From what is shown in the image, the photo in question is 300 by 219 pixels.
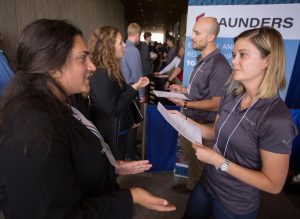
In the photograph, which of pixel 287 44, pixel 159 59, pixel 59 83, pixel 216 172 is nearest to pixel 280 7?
pixel 287 44

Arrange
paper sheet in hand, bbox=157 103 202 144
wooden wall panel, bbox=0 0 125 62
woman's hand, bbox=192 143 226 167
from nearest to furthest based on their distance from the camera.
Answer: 1. woman's hand, bbox=192 143 226 167
2. paper sheet in hand, bbox=157 103 202 144
3. wooden wall panel, bbox=0 0 125 62

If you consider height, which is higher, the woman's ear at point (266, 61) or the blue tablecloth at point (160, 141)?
the woman's ear at point (266, 61)

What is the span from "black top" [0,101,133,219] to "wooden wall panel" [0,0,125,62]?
888mm

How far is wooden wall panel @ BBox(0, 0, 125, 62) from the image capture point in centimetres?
378

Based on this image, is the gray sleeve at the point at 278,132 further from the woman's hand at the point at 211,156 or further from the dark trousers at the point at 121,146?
the dark trousers at the point at 121,146

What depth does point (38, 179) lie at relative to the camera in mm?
589

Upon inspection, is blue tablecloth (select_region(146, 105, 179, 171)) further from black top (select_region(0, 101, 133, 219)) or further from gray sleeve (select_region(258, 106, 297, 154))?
black top (select_region(0, 101, 133, 219))

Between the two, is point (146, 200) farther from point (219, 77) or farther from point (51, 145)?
point (219, 77)

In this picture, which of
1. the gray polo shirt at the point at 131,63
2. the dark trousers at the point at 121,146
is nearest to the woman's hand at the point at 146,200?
the dark trousers at the point at 121,146

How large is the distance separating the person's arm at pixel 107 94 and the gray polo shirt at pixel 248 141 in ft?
2.78

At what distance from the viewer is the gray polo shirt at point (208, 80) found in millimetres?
1839

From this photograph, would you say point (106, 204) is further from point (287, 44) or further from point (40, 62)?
point (287, 44)

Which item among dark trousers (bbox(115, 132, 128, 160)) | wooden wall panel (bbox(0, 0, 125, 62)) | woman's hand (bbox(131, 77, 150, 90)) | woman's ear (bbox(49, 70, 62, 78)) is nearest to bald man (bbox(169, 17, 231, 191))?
woman's hand (bbox(131, 77, 150, 90))

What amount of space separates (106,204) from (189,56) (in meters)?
2.43
